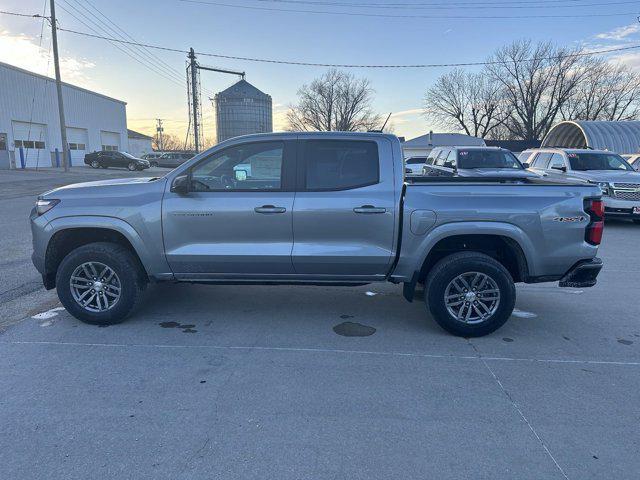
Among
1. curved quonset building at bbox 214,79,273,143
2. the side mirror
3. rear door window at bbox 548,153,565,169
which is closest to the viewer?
the side mirror

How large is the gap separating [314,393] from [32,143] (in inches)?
1639

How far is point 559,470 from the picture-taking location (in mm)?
2551

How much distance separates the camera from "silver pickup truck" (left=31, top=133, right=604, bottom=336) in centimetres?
425

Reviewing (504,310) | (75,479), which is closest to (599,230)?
(504,310)

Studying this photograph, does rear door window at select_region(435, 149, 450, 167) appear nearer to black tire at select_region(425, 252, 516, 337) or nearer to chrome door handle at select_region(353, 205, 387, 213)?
black tire at select_region(425, 252, 516, 337)

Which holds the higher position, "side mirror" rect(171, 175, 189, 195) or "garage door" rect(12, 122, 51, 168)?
"garage door" rect(12, 122, 51, 168)

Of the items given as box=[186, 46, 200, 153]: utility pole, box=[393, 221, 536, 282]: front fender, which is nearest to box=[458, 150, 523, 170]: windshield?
box=[393, 221, 536, 282]: front fender

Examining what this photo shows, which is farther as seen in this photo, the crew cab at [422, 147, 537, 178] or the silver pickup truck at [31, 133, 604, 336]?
the crew cab at [422, 147, 537, 178]

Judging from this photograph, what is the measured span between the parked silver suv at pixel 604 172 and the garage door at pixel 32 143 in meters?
36.7

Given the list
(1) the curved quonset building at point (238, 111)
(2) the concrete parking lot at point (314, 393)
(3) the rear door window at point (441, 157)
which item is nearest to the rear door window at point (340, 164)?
(2) the concrete parking lot at point (314, 393)

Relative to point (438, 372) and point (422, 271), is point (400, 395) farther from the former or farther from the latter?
point (422, 271)

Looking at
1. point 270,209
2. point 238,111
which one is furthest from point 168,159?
point 270,209

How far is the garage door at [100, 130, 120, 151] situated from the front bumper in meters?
50.8

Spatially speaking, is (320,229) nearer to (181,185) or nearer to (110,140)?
(181,185)
